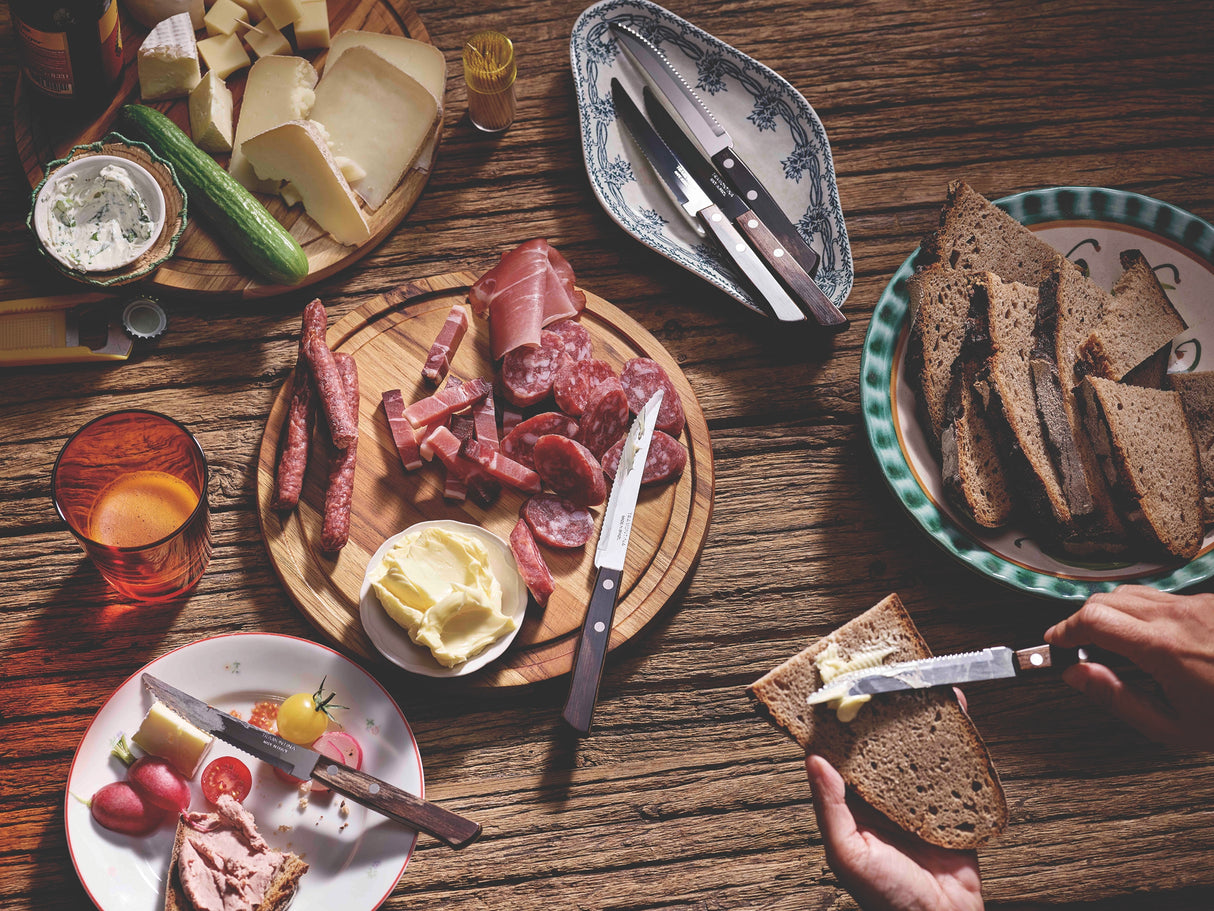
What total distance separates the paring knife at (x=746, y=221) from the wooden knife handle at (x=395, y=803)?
153 cm

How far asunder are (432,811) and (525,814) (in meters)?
0.27

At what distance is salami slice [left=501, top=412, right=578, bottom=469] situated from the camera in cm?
231

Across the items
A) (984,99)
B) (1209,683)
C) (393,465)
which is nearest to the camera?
(1209,683)

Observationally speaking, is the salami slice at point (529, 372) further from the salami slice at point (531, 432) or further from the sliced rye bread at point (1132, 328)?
the sliced rye bread at point (1132, 328)

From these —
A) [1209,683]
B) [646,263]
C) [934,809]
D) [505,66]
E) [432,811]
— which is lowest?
[432,811]

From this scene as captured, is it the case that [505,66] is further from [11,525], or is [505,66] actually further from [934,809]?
[934,809]

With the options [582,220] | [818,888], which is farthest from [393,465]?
[818,888]

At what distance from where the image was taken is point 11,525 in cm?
233

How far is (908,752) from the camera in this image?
206cm

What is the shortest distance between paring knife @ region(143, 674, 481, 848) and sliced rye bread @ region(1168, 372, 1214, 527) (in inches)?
Result: 77.9

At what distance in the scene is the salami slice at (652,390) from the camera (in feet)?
7.71

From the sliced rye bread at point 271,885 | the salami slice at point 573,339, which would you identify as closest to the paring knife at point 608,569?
the salami slice at point 573,339

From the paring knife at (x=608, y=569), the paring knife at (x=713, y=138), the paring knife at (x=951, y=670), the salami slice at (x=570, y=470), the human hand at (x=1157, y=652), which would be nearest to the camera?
the human hand at (x=1157, y=652)

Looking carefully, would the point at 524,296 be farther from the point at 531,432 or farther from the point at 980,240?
the point at 980,240
